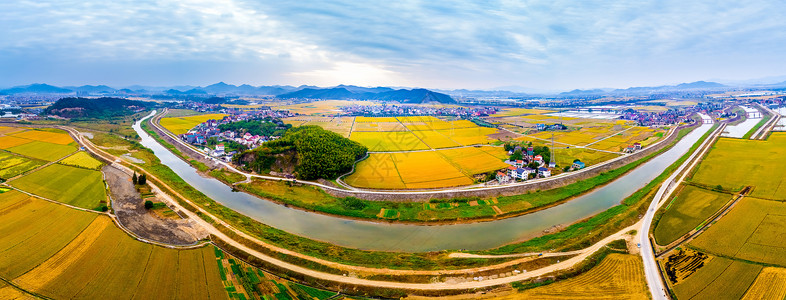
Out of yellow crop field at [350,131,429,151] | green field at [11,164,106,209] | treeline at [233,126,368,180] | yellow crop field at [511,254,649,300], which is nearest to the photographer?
yellow crop field at [511,254,649,300]

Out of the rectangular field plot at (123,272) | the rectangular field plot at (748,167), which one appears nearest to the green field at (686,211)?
the rectangular field plot at (748,167)

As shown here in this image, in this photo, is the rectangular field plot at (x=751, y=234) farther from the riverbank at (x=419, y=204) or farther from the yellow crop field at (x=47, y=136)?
the yellow crop field at (x=47, y=136)

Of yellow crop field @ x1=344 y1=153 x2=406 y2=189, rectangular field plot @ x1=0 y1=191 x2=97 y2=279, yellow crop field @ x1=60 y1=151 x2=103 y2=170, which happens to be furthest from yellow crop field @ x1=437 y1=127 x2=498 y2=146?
yellow crop field @ x1=60 y1=151 x2=103 y2=170

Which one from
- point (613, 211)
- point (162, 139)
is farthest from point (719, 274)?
point (162, 139)

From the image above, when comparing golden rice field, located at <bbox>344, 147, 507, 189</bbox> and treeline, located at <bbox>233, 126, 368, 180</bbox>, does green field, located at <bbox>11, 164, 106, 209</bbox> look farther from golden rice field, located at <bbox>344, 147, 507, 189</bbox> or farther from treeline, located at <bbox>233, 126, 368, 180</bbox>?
golden rice field, located at <bbox>344, 147, 507, 189</bbox>

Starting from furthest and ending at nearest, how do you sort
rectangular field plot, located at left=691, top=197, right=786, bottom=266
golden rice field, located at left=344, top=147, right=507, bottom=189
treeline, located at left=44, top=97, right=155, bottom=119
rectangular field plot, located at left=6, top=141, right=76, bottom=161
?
treeline, located at left=44, top=97, right=155, bottom=119 < rectangular field plot, located at left=6, top=141, right=76, bottom=161 < golden rice field, located at left=344, top=147, right=507, bottom=189 < rectangular field plot, located at left=691, top=197, right=786, bottom=266

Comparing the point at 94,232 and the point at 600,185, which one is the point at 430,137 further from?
the point at 94,232
